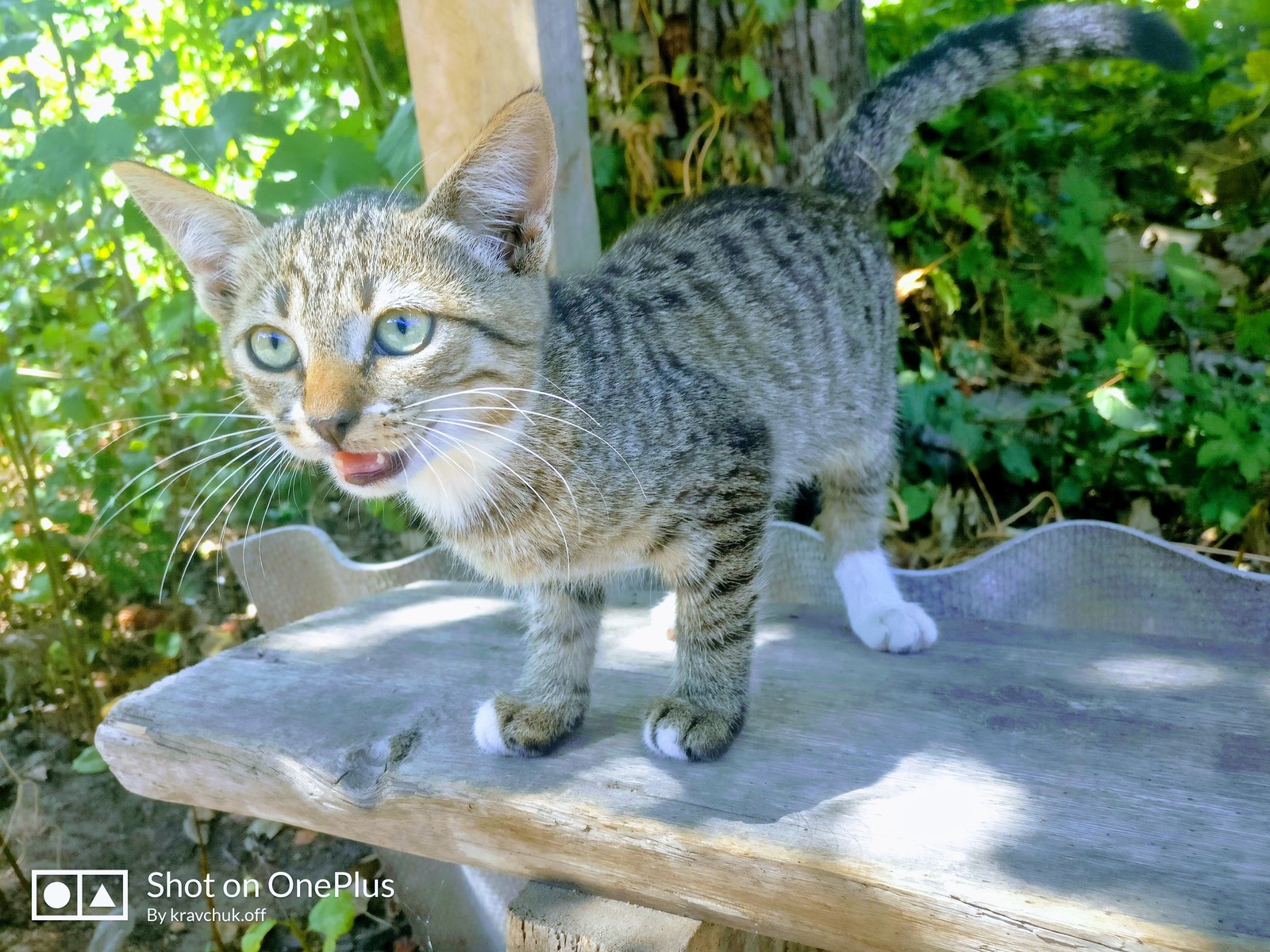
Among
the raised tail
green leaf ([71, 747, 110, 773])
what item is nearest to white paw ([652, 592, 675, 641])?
the raised tail

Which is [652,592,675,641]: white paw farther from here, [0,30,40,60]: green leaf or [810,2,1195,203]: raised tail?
[0,30,40,60]: green leaf

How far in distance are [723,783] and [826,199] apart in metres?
1.43

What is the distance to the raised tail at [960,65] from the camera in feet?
6.59

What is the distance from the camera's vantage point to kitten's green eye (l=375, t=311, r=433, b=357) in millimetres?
1439

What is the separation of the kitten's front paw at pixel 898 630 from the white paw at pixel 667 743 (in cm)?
61

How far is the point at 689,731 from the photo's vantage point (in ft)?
5.01

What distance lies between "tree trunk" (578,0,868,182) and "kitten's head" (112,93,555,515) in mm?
1271

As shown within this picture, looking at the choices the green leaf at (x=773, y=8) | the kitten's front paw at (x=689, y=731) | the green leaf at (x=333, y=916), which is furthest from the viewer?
the green leaf at (x=773, y=8)

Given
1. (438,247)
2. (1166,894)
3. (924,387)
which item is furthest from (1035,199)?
(1166,894)

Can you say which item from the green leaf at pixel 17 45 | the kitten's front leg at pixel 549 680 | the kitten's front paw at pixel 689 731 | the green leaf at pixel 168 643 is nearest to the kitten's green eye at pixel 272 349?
the kitten's front leg at pixel 549 680

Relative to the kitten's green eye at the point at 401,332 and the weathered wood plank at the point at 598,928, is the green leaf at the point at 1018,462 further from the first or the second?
the kitten's green eye at the point at 401,332

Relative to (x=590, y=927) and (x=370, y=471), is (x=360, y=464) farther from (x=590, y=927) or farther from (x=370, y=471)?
(x=590, y=927)

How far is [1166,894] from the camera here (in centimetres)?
111

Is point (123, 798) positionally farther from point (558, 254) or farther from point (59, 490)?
point (558, 254)
